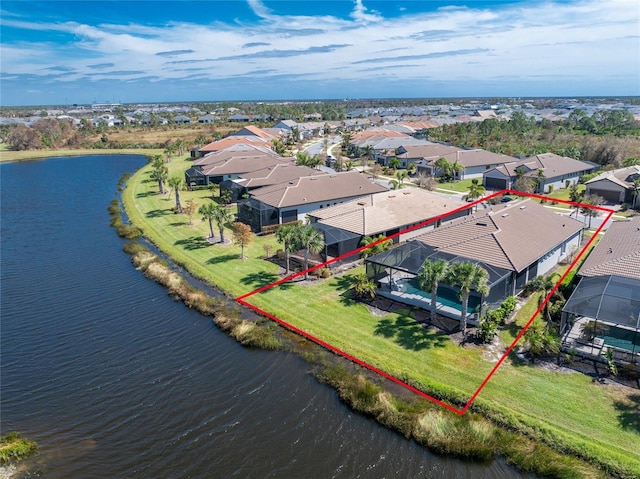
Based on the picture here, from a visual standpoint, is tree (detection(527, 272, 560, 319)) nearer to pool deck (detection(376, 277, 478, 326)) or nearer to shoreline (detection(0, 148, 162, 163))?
pool deck (detection(376, 277, 478, 326))

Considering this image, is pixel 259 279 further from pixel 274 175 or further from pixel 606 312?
pixel 274 175

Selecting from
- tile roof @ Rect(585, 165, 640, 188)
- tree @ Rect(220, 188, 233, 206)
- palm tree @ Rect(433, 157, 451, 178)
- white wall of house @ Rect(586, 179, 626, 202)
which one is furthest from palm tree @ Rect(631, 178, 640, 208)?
tree @ Rect(220, 188, 233, 206)

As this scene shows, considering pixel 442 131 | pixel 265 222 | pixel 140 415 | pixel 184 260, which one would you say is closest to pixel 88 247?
pixel 184 260

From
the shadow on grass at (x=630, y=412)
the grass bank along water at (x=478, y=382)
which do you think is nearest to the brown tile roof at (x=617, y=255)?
the shadow on grass at (x=630, y=412)

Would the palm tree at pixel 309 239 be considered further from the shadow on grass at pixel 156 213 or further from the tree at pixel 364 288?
the shadow on grass at pixel 156 213

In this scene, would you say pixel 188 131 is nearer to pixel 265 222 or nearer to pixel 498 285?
pixel 265 222
